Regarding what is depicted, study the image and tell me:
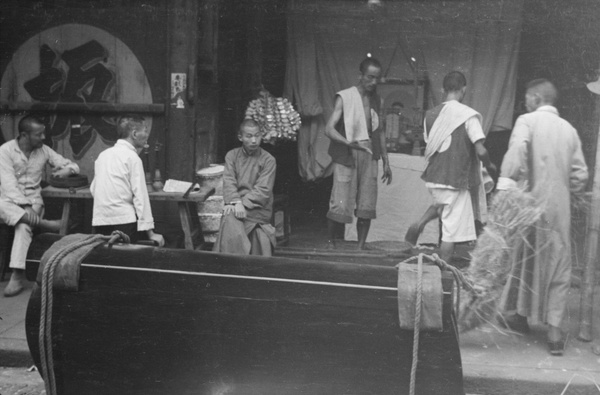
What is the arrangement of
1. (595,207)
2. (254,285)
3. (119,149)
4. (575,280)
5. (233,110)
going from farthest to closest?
1. (233,110)
2. (575,280)
3. (119,149)
4. (595,207)
5. (254,285)

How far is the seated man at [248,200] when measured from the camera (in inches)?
202

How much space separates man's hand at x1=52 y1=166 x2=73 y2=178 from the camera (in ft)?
18.0

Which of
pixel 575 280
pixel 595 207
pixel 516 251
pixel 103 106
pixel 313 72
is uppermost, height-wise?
pixel 313 72

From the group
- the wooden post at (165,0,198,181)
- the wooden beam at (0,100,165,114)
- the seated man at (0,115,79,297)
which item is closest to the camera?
the seated man at (0,115,79,297)

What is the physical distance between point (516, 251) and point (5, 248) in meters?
4.01

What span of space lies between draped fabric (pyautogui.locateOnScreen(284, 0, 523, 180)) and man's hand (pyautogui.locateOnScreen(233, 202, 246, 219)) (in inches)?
93.0

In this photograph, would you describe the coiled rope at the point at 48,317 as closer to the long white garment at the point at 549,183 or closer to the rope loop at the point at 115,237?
the rope loop at the point at 115,237

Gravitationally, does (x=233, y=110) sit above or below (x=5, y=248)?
above

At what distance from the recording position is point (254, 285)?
8.23 ft

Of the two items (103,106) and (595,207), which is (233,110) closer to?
(103,106)

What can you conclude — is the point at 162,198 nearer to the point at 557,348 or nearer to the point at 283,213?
the point at 283,213

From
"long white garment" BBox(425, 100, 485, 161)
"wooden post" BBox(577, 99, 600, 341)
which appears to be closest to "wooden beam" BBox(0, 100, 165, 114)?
"long white garment" BBox(425, 100, 485, 161)


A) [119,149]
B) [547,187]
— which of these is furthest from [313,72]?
[547,187]

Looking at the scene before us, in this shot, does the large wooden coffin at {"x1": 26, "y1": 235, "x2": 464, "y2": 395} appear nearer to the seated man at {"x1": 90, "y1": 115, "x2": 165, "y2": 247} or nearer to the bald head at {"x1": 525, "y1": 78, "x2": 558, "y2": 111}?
the seated man at {"x1": 90, "y1": 115, "x2": 165, "y2": 247}
